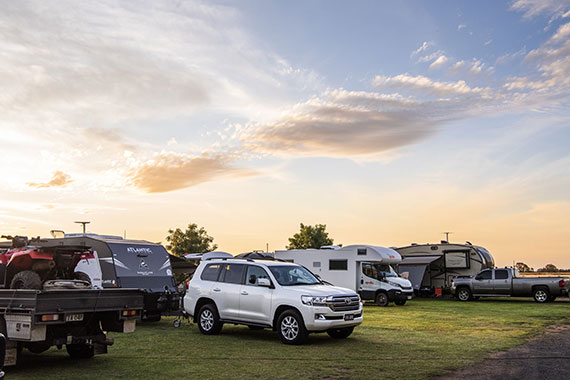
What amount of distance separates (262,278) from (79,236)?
23.2ft

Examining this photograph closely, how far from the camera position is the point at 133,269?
17297 mm

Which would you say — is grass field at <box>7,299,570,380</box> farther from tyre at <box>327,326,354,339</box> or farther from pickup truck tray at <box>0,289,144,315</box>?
pickup truck tray at <box>0,289,144,315</box>

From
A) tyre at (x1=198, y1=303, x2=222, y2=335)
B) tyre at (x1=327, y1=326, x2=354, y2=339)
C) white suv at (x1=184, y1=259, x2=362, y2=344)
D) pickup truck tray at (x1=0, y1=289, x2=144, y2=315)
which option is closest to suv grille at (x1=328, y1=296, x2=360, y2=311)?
white suv at (x1=184, y1=259, x2=362, y2=344)

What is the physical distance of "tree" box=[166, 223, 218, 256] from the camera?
202 feet

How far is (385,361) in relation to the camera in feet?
36.3

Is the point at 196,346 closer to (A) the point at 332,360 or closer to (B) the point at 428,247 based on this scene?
(A) the point at 332,360

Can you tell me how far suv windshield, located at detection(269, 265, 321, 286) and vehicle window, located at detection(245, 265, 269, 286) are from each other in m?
0.21

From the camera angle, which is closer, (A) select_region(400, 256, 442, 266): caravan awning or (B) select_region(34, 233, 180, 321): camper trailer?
(B) select_region(34, 233, 180, 321): camper trailer

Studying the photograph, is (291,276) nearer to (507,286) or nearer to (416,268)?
(507,286)

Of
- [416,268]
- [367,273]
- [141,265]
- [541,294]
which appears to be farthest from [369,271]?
[141,265]

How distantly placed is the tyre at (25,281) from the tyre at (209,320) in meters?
4.64

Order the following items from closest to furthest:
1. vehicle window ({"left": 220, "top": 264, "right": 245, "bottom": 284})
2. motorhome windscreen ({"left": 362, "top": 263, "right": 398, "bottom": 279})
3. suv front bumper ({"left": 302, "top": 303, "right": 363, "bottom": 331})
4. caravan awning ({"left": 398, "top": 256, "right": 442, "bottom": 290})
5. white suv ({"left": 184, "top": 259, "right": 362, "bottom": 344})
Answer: suv front bumper ({"left": 302, "top": 303, "right": 363, "bottom": 331}) → white suv ({"left": 184, "top": 259, "right": 362, "bottom": 344}) → vehicle window ({"left": 220, "top": 264, "right": 245, "bottom": 284}) → motorhome windscreen ({"left": 362, "top": 263, "right": 398, "bottom": 279}) → caravan awning ({"left": 398, "top": 256, "right": 442, "bottom": 290})

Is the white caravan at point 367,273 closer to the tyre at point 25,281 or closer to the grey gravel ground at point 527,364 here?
the grey gravel ground at point 527,364

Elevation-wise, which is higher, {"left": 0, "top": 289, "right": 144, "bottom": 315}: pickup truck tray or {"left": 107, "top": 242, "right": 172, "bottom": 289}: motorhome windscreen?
{"left": 107, "top": 242, "right": 172, "bottom": 289}: motorhome windscreen
